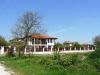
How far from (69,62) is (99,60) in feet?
9.98

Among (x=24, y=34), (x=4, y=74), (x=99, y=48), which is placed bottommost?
(x=4, y=74)

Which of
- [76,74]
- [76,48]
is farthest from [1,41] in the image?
[76,74]

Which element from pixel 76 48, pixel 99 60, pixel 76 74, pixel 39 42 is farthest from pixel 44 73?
pixel 39 42

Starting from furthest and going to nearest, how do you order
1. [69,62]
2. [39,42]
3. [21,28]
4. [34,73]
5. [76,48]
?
1. [39,42]
2. [76,48]
3. [21,28]
4. [69,62]
5. [34,73]

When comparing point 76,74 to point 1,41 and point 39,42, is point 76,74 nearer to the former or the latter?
point 1,41

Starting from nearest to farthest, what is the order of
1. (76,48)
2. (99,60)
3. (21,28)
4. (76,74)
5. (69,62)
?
(76,74), (99,60), (69,62), (21,28), (76,48)

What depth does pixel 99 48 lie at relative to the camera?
92.8 feet

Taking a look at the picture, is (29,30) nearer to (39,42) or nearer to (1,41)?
(1,41)

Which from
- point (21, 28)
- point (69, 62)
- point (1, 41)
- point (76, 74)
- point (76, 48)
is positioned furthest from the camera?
point (76, 48)

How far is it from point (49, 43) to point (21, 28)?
40.3 meters

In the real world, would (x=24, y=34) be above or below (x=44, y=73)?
above

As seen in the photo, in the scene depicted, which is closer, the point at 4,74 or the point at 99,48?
the point at 4,74

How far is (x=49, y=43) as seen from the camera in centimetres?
11881

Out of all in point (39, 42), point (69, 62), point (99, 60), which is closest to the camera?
point (99, 60)
